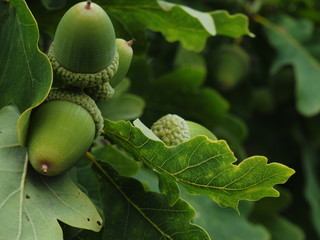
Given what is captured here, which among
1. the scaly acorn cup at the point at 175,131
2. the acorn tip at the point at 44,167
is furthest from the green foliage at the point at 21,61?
the scaly acorn cup at the point at 175,131

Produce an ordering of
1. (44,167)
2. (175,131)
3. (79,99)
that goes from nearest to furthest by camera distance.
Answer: (44,167) < (79,99) < (175,131)

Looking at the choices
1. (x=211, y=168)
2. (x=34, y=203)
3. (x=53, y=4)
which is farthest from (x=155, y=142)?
(x=53, y=4)

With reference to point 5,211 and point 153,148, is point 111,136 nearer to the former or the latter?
point 153,148

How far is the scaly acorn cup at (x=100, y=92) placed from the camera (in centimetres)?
115

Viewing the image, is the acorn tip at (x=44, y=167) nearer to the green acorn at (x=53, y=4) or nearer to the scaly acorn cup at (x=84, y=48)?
the scaly acorn cup at (x=84, y=48)

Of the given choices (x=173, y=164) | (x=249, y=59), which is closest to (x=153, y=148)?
(x=173, y=164)

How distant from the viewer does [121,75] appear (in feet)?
3.94

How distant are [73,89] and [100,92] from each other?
0.06 m

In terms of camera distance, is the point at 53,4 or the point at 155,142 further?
the point at 53,4

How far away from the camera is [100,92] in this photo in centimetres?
116

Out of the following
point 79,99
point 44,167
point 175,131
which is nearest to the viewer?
point 44,167

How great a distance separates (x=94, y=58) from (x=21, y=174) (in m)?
0.24

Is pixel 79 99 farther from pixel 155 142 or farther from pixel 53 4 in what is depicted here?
pixel 53 4

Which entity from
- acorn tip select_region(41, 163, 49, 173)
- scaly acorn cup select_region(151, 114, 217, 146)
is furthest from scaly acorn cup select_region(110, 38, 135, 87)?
acorn tip select_region(41, 163, 49, 173)
